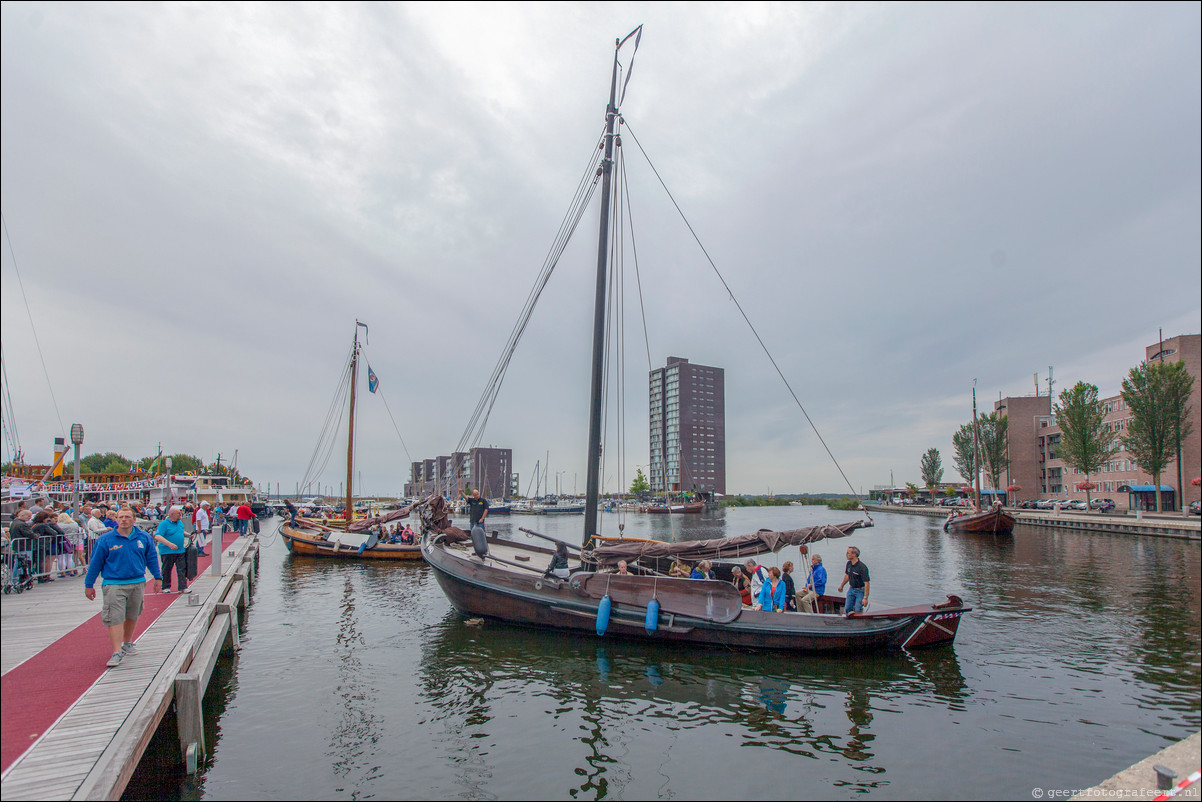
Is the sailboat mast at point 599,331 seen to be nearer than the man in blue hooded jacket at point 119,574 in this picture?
No

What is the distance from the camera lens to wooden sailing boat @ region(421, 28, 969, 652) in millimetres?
14117

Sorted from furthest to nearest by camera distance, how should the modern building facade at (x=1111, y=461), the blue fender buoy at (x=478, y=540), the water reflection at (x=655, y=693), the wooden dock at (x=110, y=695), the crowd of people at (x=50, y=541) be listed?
1. the modern building facade at (x=1111, y=461)
2. the blue fender buoy at (x=478, y=540)
3. the crowd of people at (x=50, y=541)
4. the water reflection at (x=655, y=693)
5. the wooden dock at (x=110, y=695)

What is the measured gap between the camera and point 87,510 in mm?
24281

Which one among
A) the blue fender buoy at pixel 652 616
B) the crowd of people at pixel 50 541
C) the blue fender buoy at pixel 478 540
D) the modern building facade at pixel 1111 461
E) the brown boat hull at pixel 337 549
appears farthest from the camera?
the modern building facade at pixel 1111 461

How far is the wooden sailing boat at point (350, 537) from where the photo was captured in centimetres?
3441

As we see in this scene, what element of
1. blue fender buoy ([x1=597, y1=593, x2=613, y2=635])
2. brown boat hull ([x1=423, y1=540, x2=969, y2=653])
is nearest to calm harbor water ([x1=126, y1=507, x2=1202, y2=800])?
brown boat hull ([x1=423, y1=540, x2=969, y2=653])

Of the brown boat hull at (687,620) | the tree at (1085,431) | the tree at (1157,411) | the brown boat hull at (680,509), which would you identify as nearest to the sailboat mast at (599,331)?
the brown boat hull at (687,620)

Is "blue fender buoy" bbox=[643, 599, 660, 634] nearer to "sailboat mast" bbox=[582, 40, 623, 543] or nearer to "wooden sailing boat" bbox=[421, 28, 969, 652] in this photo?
"wooden sailing boat" bbox=[421, 28, 969, 652]

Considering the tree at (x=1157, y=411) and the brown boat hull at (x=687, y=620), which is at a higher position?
the tree at (x=1157, y=411)

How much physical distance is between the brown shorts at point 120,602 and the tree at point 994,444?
4398 inches

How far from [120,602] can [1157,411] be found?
7847 cm

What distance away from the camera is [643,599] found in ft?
49.3

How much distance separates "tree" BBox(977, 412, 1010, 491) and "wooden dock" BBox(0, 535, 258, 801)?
110 meters

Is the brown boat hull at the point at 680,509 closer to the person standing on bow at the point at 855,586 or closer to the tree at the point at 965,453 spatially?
the tree at the point at 965,453
